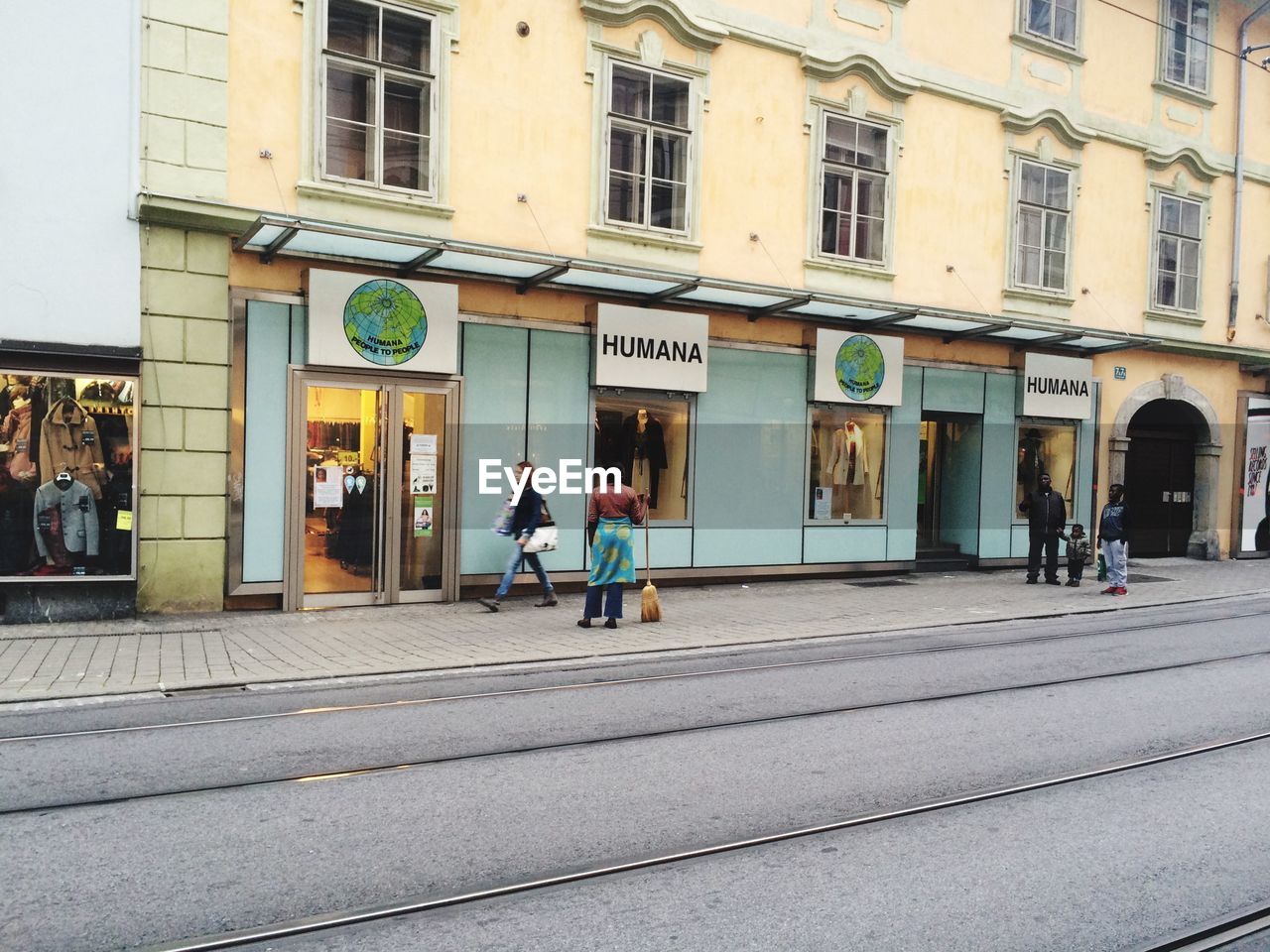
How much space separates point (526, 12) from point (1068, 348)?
429 inches

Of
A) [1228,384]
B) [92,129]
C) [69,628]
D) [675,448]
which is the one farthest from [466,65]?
[1228,384]

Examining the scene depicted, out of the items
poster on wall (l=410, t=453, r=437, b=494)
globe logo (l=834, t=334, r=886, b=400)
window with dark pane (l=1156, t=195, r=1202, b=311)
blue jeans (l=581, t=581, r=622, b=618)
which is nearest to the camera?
blue jeans (l=581, t=581, r=622, b=618)

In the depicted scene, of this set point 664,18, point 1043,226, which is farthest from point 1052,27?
point 664,18

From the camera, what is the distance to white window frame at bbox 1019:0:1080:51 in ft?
57.5

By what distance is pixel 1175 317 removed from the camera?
65.1ft

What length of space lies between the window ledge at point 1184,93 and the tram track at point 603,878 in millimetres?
18107

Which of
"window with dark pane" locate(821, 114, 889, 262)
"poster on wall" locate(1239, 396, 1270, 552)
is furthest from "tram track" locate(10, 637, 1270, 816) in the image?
"poster on wall" locate(1239, 396, 1270, 552)

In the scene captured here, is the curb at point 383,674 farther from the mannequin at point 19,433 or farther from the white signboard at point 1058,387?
the white signboard at point 1058,387

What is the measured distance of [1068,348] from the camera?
1838cm

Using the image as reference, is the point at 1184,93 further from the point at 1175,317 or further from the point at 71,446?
the point at 71,446

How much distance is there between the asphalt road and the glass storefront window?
7.41 metres

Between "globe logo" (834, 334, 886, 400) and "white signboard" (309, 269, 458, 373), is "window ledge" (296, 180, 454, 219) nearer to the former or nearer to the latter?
"white signboard" (309, 269, 458, 373)

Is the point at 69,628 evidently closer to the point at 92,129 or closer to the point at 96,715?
the point at 96,715

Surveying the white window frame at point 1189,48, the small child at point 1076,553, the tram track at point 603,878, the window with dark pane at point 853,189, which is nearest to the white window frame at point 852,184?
the window with dark pane at point 853,189
